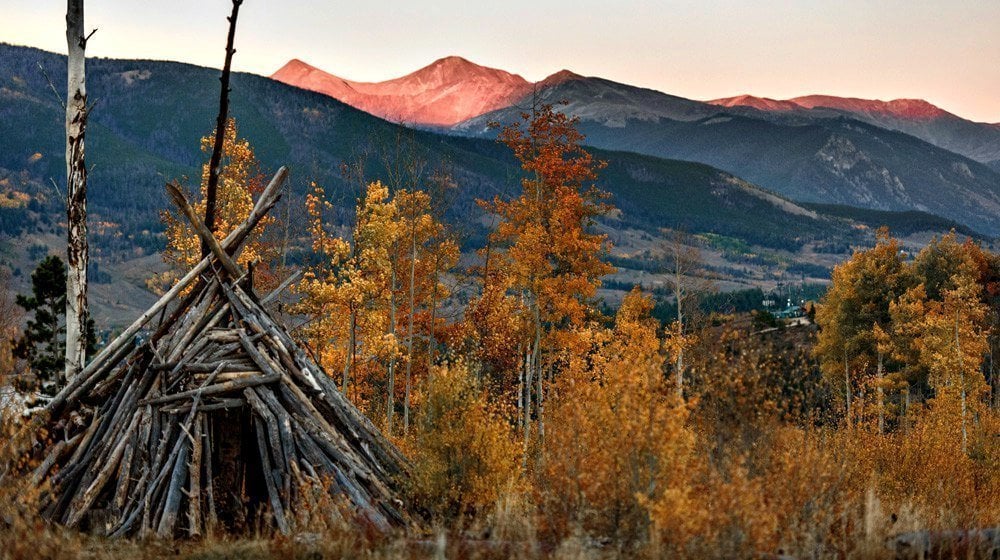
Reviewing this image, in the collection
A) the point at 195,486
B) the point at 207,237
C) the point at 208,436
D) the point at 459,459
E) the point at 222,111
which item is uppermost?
the point at 222,111

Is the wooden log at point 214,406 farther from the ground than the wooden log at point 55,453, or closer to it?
farther from the ground

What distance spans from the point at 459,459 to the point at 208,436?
11.9 feet

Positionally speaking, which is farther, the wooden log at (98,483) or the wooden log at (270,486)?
the wooden log at (98,483)

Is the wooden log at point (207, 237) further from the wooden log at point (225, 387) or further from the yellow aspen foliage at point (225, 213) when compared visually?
the yellow aspen foliage at point (225, 213)

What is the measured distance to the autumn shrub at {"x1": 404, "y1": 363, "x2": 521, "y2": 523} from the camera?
11094 millimetres

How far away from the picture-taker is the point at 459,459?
11.1 meters

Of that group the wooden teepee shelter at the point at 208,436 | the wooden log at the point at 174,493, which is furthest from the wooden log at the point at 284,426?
the wooden log at the point at 174,493

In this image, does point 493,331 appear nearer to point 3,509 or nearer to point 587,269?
point 587,269

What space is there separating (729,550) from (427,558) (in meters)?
2.87

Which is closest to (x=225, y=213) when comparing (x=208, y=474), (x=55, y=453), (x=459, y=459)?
(x=55, y=453)

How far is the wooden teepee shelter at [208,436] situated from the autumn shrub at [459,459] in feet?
2.03

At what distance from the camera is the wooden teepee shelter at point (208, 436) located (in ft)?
35.9

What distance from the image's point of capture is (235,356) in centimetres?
1223

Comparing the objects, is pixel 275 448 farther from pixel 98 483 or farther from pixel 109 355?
pixel 109 355
